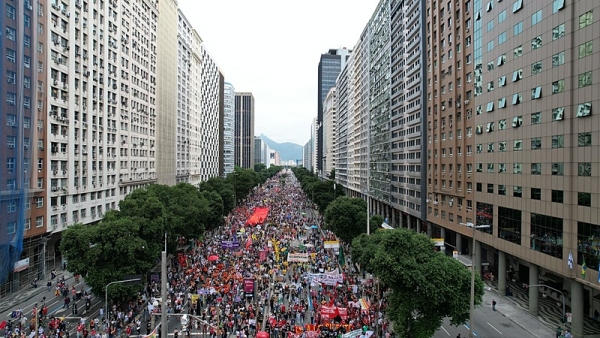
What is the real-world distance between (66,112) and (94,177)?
1172cm

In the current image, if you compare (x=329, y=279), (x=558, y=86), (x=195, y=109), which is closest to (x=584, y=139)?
(x=558, y=86)

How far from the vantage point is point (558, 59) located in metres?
35.7

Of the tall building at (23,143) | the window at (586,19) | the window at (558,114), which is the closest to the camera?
the window at (586,19)

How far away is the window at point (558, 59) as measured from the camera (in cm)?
3506

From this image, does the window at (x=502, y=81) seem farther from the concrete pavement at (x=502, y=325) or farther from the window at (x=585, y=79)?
the concrete pavement at (x=502, y=325)

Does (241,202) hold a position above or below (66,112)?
below

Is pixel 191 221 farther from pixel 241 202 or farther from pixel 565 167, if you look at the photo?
pixel 241 202

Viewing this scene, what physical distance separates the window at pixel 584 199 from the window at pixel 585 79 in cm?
884

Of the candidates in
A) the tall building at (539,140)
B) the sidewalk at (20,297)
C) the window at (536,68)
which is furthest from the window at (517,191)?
the sidewalk at (20,297)

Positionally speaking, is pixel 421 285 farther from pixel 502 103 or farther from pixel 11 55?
pixel 11 55

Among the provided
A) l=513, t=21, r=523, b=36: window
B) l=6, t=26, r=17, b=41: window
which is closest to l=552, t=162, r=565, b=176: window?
l=513, t=21, r=523, b=36: window

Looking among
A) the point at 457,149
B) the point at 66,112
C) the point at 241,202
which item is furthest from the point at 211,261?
the point at 241,202

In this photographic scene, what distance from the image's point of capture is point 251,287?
38.5 metres

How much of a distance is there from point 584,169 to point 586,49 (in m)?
9.74
